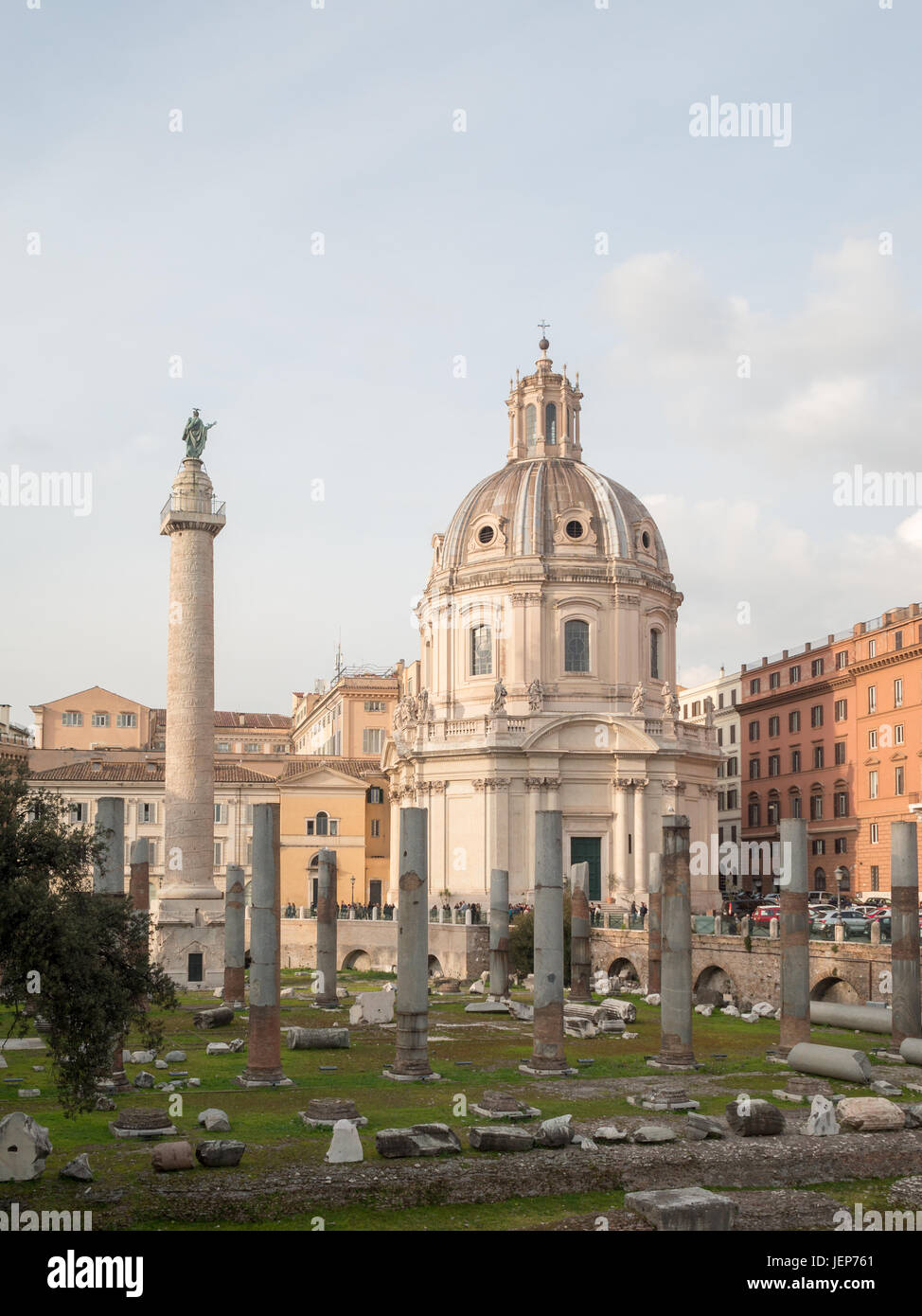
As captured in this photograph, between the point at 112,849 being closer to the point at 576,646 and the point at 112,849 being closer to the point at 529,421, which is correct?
the point at 576,646

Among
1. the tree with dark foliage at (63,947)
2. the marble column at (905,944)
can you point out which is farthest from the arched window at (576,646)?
the tree with dark foliage at (63,947)

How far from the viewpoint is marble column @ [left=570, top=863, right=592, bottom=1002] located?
40.6 metres

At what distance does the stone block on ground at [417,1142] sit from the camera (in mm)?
18094

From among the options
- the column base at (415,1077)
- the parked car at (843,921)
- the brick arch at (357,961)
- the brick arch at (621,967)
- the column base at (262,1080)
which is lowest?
the brick arch at (357,961)

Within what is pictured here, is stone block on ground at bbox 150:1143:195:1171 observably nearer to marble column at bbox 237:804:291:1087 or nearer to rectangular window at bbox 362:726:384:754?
marble column at bbox 237:804:291:1087

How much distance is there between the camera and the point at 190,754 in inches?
1961

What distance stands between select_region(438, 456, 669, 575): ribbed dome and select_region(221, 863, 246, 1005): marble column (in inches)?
1031

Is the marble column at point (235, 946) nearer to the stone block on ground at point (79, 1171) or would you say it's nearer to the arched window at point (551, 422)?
the stone block on ground at point (79, 1171)

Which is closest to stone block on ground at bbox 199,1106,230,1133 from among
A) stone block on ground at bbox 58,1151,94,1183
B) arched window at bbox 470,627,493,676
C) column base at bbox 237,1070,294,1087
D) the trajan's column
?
stone block on ground at bbox 58,1151,94,1183

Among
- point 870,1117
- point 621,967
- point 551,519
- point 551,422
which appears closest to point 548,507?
point 551,519

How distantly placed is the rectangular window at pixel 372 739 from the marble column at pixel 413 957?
54.3 m
